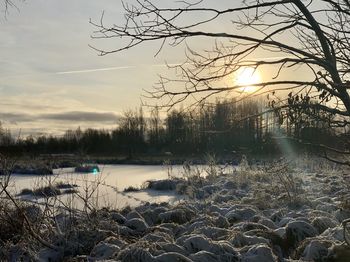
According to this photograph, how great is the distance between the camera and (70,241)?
575 centimetres

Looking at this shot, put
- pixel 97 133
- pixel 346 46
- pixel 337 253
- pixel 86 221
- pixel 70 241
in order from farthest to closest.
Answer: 1. pixel 97 133
2. pixel 86 221
3. pixel 70 241
4. pixel 337 253
5. pixel 346 46

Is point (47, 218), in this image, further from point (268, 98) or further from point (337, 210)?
point (337, 210)

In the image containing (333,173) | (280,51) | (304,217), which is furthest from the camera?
(333,173)

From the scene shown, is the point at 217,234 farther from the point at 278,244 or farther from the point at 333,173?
the point at 333,173

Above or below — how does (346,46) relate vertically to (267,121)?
above

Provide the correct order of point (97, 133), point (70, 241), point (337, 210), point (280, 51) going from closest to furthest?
1. point (280, 51)
2. point (70, 241)
3. point (337, 210)
4. point (97, 133)

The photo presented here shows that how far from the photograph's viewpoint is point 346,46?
11.4 feet

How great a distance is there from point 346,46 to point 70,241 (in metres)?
3.98

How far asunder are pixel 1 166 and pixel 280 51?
14.0 ft

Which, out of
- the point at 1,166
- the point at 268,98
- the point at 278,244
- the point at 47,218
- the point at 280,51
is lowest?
the point at 278,244

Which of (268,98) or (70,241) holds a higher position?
(268,98)

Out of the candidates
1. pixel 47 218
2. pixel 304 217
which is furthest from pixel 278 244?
pixel 47 218

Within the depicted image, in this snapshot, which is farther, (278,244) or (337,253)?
(278,244)

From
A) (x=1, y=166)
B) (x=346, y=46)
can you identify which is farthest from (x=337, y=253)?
(x=1, y=166)
